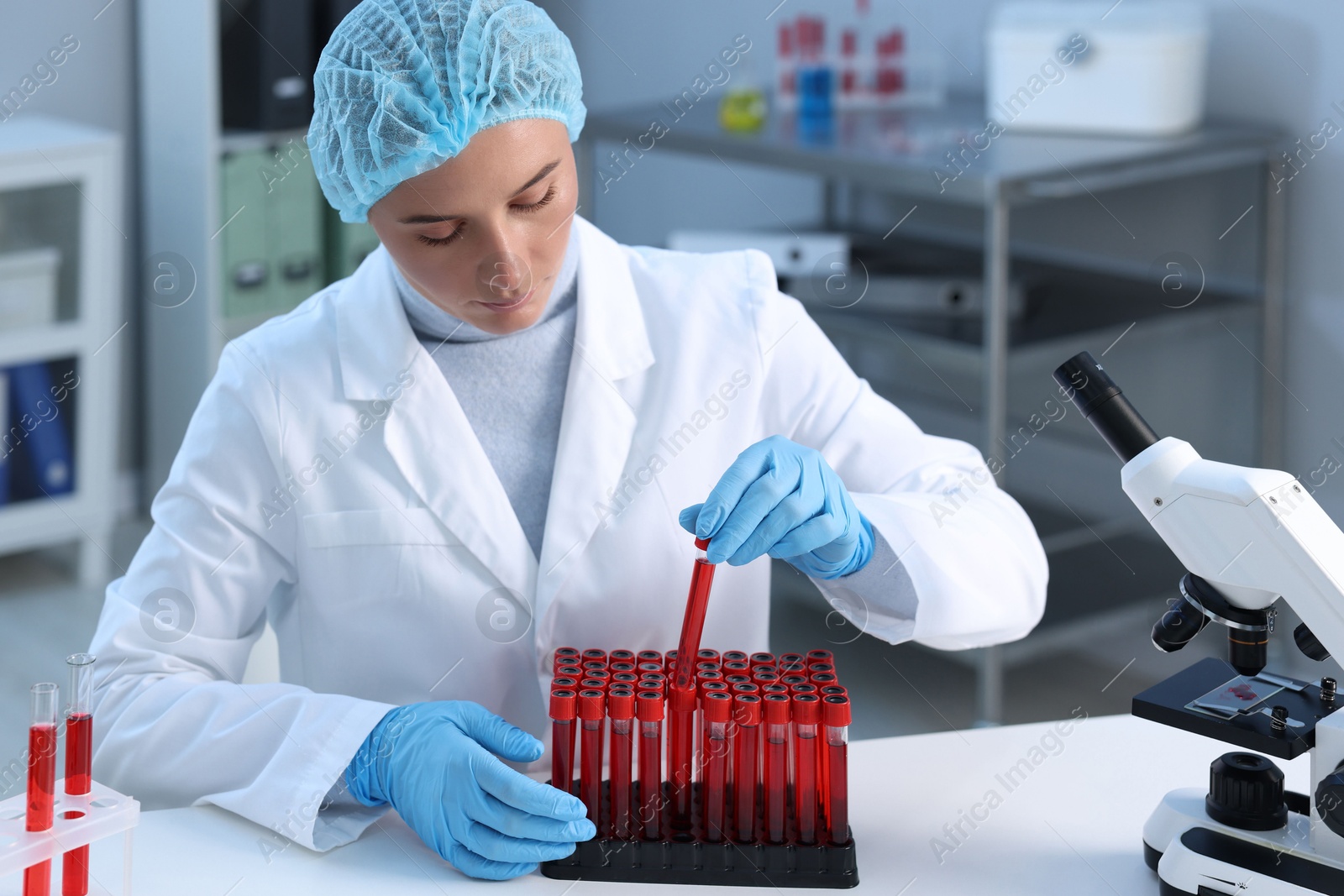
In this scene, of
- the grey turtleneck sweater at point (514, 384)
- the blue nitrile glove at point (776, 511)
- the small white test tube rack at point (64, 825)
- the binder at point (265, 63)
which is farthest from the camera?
the binder at point (265, 63)

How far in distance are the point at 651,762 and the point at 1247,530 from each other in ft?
1.52

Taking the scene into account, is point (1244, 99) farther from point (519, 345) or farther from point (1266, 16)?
point (519, 345)

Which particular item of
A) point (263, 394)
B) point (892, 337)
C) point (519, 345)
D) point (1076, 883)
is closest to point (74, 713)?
point (263, 394)

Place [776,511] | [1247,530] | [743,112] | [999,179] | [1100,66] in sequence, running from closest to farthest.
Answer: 1. [1247,530]
2. [776,511]
3. [999,179]
4. [1100,66]
5. [743,112]

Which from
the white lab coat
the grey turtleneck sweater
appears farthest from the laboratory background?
the grey turtleneck sweater

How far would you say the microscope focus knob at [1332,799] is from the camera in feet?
3.18

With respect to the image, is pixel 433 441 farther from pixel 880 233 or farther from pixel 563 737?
pixel 880 233

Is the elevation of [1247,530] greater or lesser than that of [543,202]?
lesser

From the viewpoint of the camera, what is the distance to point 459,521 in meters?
1.36

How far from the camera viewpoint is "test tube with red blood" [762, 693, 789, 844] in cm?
110

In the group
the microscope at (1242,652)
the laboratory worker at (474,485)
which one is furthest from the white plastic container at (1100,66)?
the microscope at (1242,652)

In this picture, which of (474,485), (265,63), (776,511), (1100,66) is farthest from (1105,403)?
(265,63)

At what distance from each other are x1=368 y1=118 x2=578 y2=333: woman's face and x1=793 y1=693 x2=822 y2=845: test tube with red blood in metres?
0.44

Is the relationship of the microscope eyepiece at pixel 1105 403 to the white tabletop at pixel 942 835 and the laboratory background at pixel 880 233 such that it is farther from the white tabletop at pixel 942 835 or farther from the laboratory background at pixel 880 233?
the laboratory background at pixel 880 233
